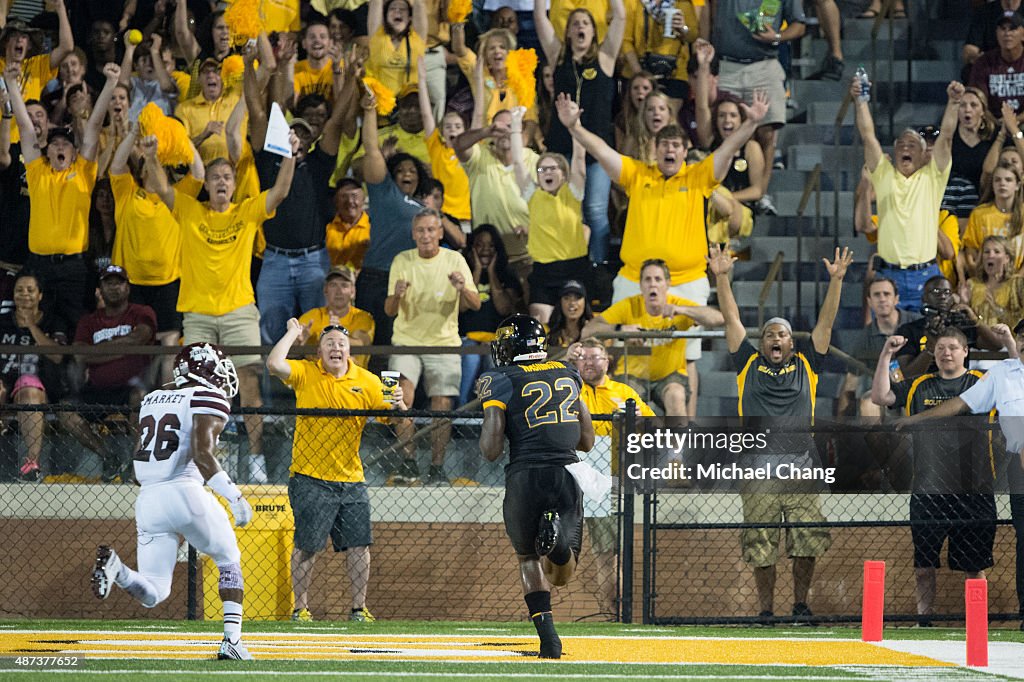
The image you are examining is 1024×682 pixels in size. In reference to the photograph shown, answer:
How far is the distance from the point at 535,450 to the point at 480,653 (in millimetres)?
1290

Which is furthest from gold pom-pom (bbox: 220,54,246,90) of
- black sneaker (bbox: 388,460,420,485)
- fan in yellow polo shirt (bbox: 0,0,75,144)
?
black sneaker (bbox: 388,460,420,485)

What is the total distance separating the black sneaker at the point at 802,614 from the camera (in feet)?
35.5

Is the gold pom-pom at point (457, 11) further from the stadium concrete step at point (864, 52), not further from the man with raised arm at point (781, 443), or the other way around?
the man with raised arm at point (781, 443)

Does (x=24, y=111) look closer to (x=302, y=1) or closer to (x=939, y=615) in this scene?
(x=302, y=1)

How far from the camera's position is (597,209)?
551 inches

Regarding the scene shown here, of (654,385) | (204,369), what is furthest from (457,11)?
(204,369)

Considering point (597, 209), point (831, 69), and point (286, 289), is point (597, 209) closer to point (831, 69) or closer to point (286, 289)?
point (286, 289)

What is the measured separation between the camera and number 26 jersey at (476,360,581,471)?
8328mm

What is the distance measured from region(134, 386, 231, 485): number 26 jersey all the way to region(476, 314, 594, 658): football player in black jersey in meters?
1.43

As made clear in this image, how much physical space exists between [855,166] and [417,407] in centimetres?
519

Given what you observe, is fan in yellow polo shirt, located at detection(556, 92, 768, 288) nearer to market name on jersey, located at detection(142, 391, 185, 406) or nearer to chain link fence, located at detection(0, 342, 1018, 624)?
chain link fence, located at detection(0, 342, 1018, 624)

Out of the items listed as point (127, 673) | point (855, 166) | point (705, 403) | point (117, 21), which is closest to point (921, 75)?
point (855, 166)

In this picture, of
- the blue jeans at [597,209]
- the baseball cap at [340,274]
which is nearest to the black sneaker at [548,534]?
the baseball cap at [340,274]

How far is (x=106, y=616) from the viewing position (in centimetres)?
1220
